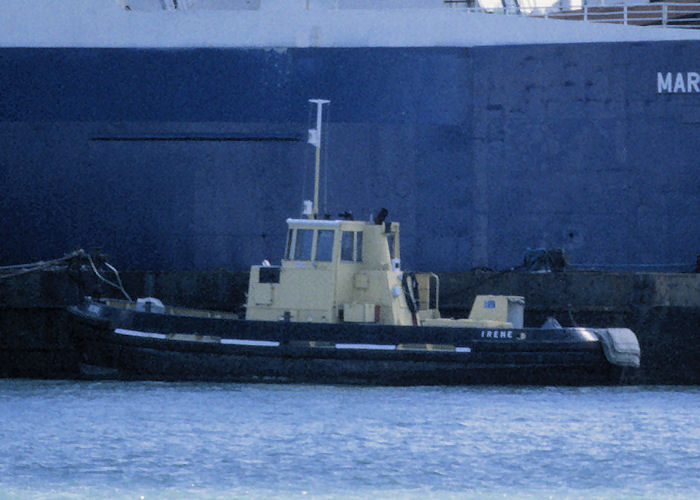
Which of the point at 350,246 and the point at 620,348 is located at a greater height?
the point at 350,246

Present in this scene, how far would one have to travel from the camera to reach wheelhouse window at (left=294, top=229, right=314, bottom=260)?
17344 millimetres

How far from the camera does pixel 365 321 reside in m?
17.0

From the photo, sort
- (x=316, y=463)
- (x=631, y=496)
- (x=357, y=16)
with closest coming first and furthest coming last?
(x=631, y=496), (x=316, y=463), (x=357, y=16)

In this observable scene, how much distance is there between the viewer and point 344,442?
42.9 ft

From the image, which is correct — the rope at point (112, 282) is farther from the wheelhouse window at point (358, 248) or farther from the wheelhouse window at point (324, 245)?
the wheelhouse window at point (358, 248)

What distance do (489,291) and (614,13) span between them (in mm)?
5039

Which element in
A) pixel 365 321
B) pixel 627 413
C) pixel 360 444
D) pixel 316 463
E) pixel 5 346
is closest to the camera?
pixel 316 463

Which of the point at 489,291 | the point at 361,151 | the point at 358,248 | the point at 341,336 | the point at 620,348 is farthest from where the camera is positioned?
the point at 361,151

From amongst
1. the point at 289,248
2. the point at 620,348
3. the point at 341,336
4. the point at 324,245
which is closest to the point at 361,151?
the point at 324,245

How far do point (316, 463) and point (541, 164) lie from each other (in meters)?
8.37

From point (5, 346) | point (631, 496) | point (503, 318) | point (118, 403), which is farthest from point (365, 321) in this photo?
point (631, 496)

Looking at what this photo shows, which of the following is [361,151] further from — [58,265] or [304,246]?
[58,265]

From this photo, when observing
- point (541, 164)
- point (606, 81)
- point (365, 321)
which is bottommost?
point (365, 321)

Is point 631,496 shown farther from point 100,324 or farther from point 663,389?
point 100,324
